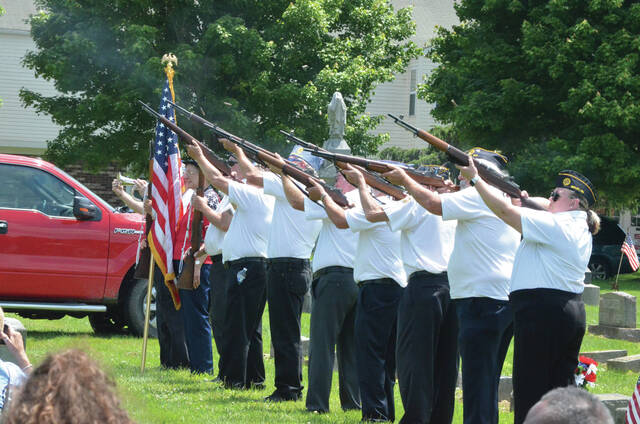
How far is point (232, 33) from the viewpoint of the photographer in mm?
24609

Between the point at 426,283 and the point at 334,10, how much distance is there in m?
20.3

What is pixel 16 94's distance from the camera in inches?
1300

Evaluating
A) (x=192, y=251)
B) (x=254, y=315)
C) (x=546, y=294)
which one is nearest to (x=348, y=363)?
(x=254, y=315)

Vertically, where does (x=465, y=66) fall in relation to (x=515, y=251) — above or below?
above

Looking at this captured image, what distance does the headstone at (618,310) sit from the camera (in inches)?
576

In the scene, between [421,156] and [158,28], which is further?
[421,156]

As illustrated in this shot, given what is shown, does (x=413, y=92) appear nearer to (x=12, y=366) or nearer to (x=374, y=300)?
(x=374, y=300)

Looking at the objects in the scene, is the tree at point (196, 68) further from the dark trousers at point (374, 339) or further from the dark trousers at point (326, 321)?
the dark trousers at point (374, 339)

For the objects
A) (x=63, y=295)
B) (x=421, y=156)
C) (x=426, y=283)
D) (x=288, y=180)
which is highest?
(x=421, y=156)

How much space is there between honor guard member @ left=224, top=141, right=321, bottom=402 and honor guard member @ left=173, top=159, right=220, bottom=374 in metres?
1.48

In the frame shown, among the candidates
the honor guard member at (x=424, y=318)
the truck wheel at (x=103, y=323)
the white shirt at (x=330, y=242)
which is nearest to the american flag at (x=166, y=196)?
the white shirt at (x=330, y=242)

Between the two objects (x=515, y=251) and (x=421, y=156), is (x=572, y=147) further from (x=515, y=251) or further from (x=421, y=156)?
(x=515, y=251)

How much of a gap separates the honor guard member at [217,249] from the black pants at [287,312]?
3.27ft

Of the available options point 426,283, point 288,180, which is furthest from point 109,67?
point 426,283
